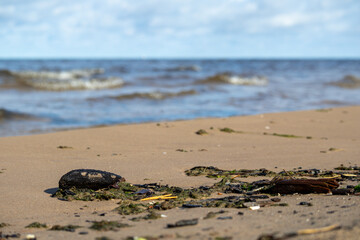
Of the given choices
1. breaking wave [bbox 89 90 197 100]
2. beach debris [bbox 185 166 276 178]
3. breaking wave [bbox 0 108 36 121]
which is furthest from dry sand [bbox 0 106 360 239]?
breaking wave [bbox 89 90 197 100]

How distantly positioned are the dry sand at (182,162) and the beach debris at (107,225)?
2.9 inches

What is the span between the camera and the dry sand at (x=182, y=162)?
3289mm

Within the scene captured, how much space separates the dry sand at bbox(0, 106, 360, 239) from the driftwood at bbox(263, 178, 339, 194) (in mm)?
107

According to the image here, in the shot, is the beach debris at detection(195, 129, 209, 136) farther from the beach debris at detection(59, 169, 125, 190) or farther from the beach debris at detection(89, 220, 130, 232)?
the beach debris at detection(89, 220, 130, 232)

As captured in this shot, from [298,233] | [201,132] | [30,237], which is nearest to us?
[298,233]

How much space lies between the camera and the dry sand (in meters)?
3.29

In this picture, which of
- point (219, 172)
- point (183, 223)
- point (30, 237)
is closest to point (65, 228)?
point (30, 237)

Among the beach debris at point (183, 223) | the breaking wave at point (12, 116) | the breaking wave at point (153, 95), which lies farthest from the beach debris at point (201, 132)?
the breaking wave at point (153, 95)

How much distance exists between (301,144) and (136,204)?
4.34 meters

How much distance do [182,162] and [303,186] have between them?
2.21m

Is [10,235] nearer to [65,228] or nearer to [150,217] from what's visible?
[65,228]

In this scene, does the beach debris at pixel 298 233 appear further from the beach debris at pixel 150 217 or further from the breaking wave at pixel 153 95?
the breaking wave at pixel 153 95

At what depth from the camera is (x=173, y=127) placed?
30.4 feet

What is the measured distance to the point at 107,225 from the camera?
11.3 feet
